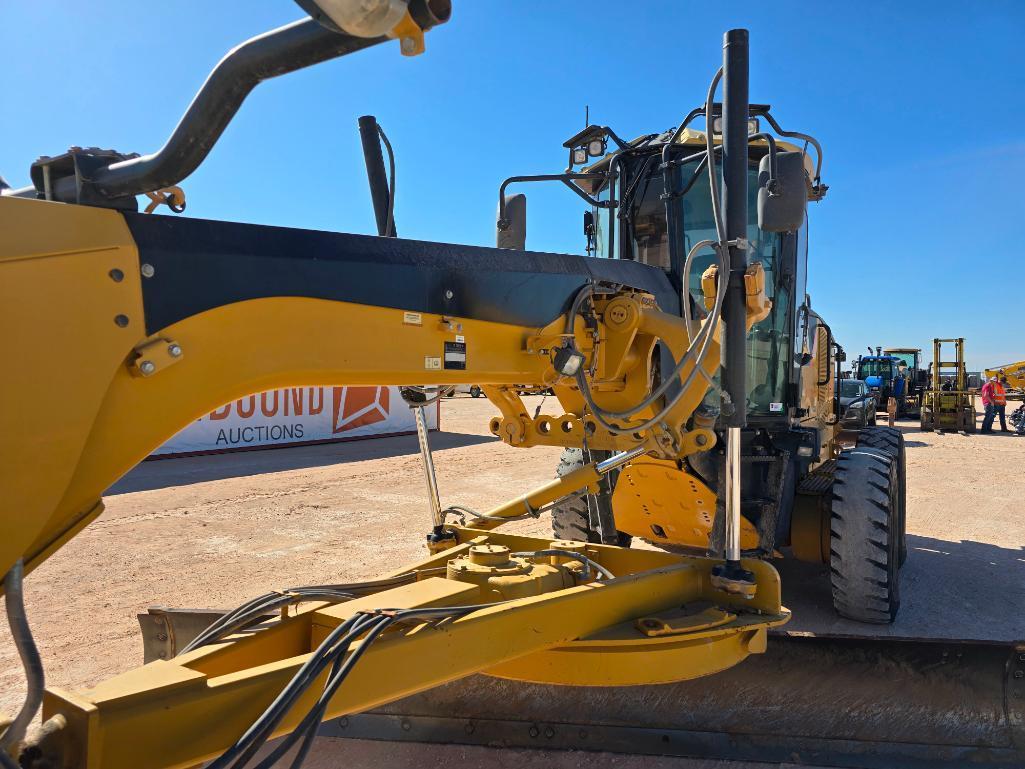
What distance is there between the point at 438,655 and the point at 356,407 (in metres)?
14.2

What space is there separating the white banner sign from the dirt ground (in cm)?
77

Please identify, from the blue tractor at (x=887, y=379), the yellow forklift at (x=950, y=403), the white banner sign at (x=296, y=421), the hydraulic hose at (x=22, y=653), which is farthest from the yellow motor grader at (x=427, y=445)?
the blue tractor at (x=887, y=379)

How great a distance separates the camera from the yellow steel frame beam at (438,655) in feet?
5.35

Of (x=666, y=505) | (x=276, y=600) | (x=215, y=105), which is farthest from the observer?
(x=666, y=505)

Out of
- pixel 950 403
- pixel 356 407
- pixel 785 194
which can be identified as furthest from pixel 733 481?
pixel 950 403

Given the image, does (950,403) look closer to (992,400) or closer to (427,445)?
(992,400)

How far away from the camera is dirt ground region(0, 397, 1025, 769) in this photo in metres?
4.44

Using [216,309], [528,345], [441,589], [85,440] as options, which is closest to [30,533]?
[85,440]

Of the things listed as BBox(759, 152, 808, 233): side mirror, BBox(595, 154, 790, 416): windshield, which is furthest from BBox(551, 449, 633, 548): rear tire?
BBox(759, 152, 808, 233): side mirror

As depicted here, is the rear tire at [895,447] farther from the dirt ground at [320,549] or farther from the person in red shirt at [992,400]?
the person in red shirt at [992,400]

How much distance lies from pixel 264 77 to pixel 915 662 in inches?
125

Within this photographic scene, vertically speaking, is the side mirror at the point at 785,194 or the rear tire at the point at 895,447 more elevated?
the side mirror at the point at 785,194

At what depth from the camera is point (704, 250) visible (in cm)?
466

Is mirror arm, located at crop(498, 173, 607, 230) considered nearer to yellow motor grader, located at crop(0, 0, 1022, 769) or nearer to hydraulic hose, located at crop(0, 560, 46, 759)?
yellow motor grader, located at crop(0, 0, 1022, 769)
